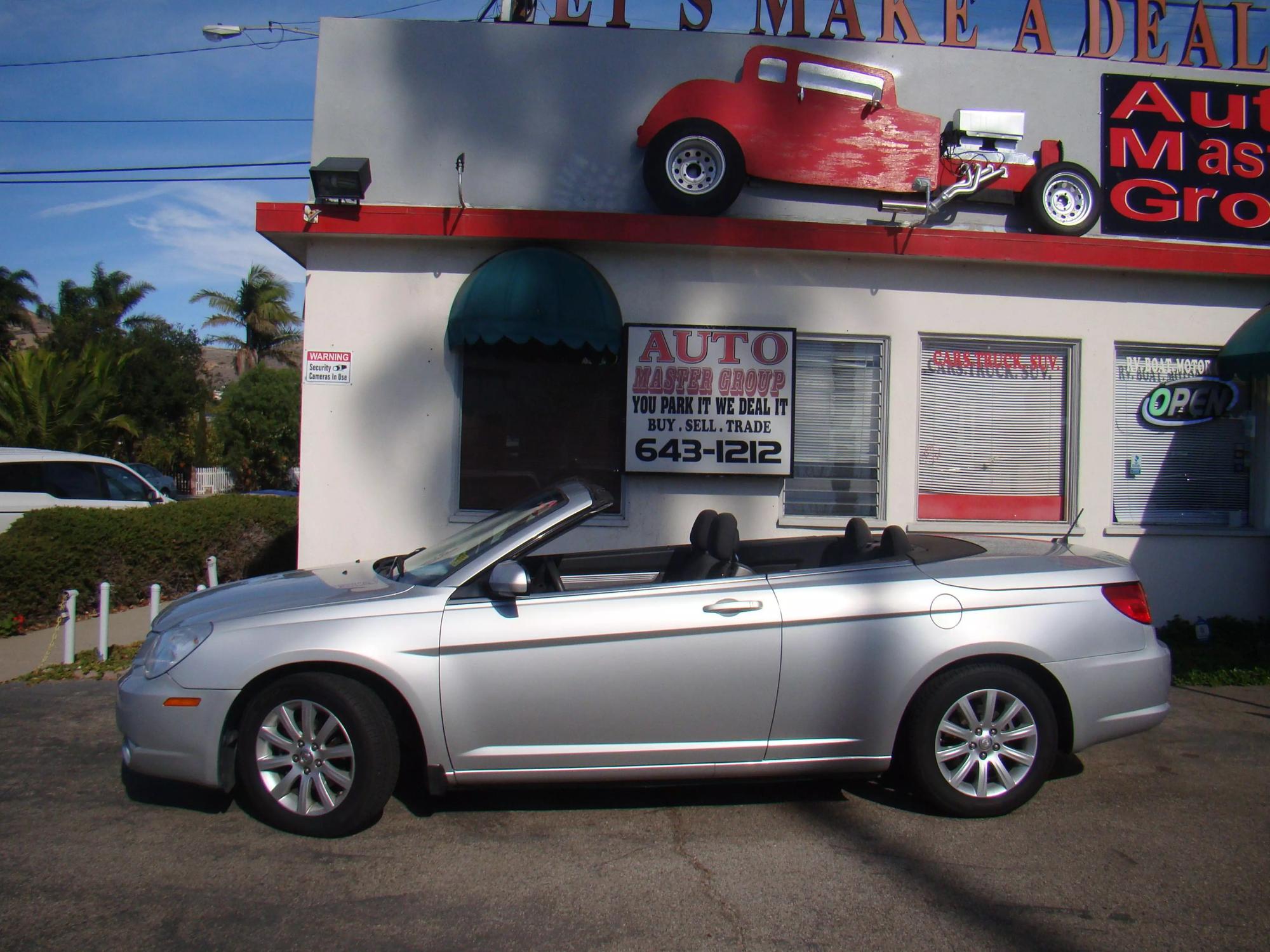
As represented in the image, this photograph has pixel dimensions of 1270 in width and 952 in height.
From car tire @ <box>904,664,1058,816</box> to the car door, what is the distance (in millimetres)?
772

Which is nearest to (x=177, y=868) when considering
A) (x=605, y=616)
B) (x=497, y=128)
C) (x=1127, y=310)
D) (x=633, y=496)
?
(x=605, y=616)

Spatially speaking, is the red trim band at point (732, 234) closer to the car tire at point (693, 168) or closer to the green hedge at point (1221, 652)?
the car tire at point (693, 168)

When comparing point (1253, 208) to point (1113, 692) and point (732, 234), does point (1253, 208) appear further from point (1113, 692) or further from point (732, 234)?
point (1113, 692)

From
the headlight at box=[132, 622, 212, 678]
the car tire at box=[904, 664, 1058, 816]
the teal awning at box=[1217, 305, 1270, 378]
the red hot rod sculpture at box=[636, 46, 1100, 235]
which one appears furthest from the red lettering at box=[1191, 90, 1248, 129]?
the headlight at box=[132, 622, 212, 678]

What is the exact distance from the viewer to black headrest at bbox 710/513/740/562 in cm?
517

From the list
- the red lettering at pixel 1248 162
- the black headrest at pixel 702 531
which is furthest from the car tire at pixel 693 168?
the red lettering at pixel 1248 162

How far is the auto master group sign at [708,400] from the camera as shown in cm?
893

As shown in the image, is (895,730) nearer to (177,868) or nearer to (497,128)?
(177,868)

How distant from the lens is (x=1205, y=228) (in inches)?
385

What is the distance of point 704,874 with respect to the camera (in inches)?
164

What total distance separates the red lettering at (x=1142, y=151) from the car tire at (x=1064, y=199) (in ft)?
1.90

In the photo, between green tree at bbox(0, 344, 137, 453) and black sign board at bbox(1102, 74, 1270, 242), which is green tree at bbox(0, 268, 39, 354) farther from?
black sign board at bbox(1102, 74, 1270, 242)

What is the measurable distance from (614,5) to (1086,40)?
15.4 feet

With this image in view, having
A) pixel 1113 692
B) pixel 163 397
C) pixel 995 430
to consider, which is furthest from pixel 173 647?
pixel 163 397
